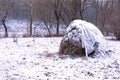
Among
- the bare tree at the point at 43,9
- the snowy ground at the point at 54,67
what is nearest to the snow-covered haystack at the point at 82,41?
the snowy ground at the point at 54,67

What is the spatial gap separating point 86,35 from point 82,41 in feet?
1.32

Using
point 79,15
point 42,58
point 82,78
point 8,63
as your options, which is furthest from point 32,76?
point 79,15

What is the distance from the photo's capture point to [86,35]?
12539 millimetres

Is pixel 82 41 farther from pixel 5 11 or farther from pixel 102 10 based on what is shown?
pixel 102 10

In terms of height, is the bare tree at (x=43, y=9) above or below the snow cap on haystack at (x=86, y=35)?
above

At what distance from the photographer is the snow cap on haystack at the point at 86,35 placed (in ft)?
40.3

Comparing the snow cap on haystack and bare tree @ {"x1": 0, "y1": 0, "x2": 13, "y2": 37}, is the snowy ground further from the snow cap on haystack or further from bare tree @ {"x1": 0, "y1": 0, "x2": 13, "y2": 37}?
bare tree @ {"x1": 0, "y1": 0, "x2": 13, "y2": 37}

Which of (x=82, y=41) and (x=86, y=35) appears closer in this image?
(x=82, y=41)

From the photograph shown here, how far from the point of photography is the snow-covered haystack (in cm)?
1227

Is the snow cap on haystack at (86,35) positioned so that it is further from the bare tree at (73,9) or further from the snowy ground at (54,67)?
the bare tree at (73,9)

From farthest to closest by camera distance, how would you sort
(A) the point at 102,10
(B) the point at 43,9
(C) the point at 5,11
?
1. (A) the point at 102,10
2. (B) the point at 43,9
3. (C) the point at 5,11

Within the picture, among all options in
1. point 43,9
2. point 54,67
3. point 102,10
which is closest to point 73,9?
point 43,9

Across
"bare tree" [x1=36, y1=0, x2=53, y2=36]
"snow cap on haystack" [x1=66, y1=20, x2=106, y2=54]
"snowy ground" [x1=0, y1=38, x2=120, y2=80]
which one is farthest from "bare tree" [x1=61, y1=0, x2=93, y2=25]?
"snowy ground" [x1=0, y1=38, x2=120, y2=80]

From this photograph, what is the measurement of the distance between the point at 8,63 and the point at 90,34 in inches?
156
